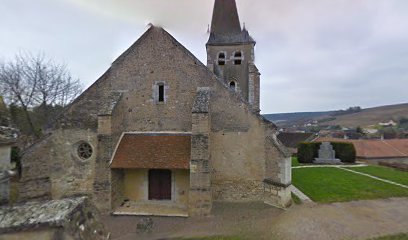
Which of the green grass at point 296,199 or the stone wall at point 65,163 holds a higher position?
the stone wall at point 65,163

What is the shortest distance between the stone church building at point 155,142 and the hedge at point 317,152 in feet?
52.2

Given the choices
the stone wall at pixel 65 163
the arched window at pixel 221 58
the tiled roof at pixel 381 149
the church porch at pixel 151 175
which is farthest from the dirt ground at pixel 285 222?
the tiled roof at pixel 381 149

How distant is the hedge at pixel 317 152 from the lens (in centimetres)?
2908

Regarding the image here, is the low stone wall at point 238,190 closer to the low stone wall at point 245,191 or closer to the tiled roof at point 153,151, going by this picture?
the low stone wall at point 245,191

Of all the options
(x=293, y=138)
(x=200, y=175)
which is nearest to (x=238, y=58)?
(x=200, y=175)

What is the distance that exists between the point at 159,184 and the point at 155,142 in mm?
2475

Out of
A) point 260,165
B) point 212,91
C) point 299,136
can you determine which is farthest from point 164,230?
point 299,136

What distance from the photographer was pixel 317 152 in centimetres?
2927

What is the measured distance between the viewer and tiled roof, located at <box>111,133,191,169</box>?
14.3 m

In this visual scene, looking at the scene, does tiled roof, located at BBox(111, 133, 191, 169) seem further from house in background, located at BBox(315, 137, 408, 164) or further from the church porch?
house in background, located at BBox(315, 137, 408, 164)

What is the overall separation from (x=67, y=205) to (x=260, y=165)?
12836 mm

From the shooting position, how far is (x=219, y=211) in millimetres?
14109

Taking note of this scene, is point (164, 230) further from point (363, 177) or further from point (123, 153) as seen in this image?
point (363, 177)

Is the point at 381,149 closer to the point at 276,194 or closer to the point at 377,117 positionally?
the point at 276,194
